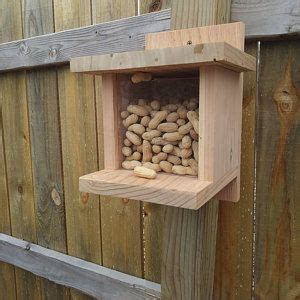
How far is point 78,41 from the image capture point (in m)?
1.03

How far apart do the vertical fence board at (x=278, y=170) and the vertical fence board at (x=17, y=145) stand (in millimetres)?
846

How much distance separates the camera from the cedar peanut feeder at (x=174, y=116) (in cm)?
53

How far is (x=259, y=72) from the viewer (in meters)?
0.78

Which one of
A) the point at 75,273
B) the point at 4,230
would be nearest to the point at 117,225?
the point at 75,273

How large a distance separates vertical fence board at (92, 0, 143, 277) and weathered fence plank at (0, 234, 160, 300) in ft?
0.11

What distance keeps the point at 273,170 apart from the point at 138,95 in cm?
37

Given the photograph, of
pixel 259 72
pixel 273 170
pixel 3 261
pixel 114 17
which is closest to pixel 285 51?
pixel 259 72

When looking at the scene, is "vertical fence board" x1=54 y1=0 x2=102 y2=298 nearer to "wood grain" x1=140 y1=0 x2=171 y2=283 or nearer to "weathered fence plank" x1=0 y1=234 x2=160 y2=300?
"weathered fence plank" x1=0 y1=234 x2=160 y2=300

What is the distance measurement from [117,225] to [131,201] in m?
0.10

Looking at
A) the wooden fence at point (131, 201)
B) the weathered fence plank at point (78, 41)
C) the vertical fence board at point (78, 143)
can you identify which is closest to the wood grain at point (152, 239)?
the wooden fence at point (131, 201)

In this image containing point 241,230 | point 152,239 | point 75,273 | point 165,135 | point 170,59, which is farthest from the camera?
point 75,273

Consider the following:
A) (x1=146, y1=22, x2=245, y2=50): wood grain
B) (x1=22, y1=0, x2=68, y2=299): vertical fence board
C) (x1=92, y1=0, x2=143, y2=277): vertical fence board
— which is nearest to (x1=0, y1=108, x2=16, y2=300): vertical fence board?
(x1=22, y1=0, x2=68, y2=299): vertical fence board

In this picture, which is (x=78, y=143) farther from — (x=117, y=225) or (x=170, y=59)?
(x=170, y=59)

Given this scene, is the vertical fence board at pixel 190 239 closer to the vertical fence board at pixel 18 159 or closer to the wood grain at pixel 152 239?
the wood grain at pixel 152 239
